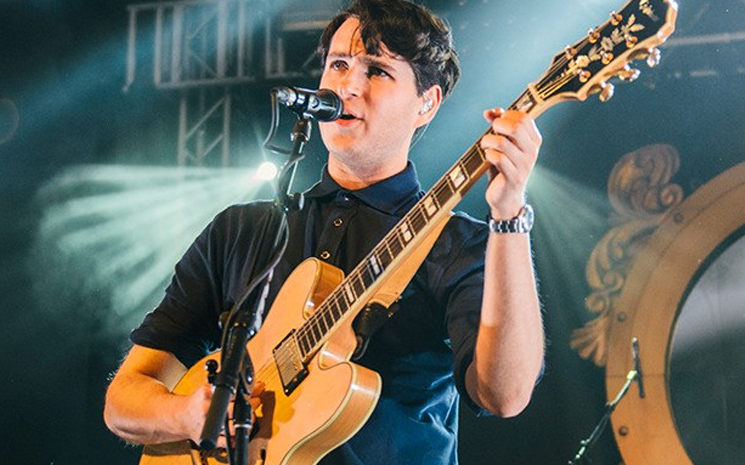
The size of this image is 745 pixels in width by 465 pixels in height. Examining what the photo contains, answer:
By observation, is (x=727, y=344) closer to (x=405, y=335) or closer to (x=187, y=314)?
(x=405, y=335)

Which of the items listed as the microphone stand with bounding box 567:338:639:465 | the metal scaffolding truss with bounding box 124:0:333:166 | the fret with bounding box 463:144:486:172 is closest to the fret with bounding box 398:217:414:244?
the fret with bounding box 463:144:486:172

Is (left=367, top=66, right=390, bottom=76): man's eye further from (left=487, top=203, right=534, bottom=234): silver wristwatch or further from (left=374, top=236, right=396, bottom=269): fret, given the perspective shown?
(left=487, top=203, right=534, bottom=234): silver wristwatch

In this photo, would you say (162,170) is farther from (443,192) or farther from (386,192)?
(443,192)

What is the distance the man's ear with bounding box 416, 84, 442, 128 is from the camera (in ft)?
9.97

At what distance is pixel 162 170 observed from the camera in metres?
5.65

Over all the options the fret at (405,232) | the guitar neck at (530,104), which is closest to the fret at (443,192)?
the guitar neck at (530,104)

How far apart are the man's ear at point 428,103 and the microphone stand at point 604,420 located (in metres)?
1.97

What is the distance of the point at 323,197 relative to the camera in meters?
2.87

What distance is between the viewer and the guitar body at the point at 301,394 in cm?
221

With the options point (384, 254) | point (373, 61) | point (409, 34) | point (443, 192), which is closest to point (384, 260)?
point (384, 254)

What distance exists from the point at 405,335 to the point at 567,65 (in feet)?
2.73

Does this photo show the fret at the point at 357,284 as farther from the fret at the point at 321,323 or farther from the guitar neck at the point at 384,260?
the fret at the point at 321,323

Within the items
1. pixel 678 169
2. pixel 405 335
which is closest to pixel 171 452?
pixel 405 335

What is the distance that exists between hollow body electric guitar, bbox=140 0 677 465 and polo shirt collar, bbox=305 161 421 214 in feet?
0.99
